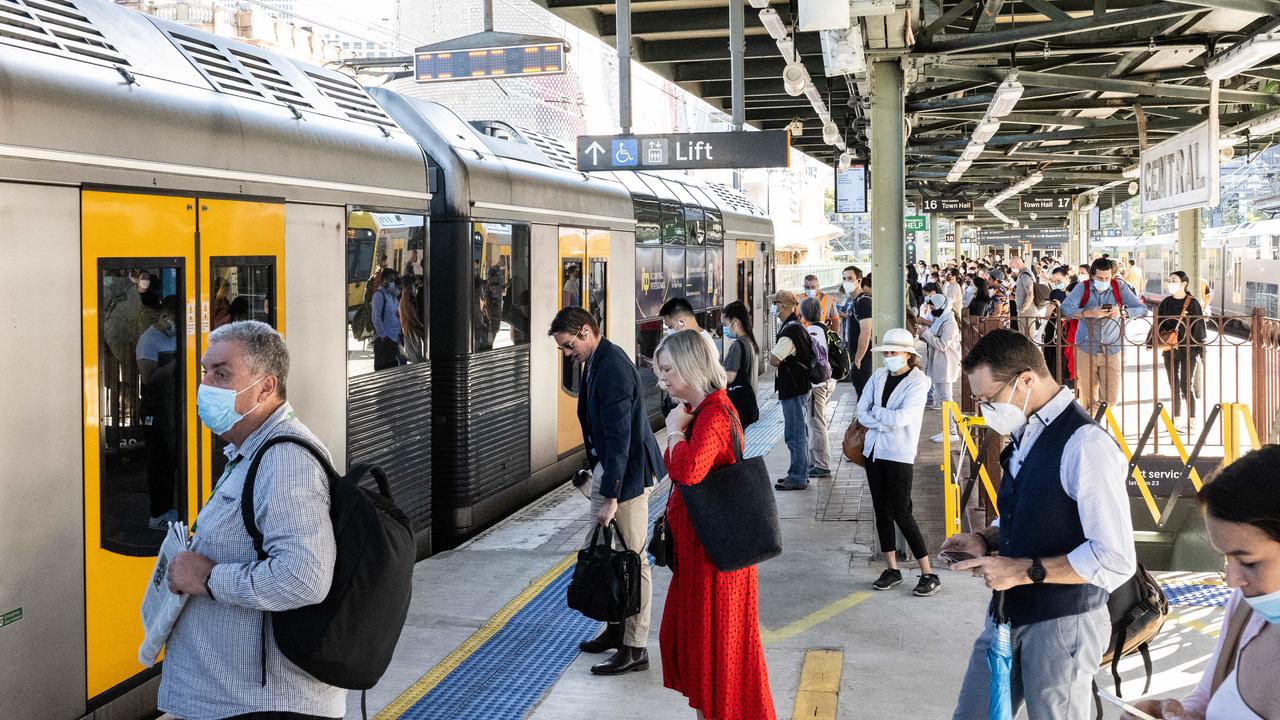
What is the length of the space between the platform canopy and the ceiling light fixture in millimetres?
119

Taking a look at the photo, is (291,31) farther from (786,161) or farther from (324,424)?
(324,424)

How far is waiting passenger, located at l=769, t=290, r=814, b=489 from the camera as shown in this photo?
419 inches

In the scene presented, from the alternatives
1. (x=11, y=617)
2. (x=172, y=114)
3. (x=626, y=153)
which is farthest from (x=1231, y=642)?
(x=626, y=153)

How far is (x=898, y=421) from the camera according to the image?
7.21 meters

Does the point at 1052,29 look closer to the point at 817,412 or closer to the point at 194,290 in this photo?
the point at 817,412

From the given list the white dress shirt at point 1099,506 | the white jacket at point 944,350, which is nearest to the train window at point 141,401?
the white dress shirt at point 1099,506

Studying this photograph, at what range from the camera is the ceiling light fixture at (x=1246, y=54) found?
879cm

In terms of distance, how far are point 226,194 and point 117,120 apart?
756 mm

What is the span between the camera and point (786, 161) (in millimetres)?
11406

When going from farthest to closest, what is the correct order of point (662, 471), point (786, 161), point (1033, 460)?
point (786, 161)
point (662, 471)
point (1033, 460)

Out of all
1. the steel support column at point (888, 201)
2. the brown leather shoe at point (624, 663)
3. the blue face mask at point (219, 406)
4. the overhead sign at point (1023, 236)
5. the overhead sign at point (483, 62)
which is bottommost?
the brown leather shoe at point (624, 663)

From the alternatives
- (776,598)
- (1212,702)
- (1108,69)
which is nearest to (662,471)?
(776,598)

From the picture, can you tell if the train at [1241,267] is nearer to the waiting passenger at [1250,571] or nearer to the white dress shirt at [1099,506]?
the white dress shirt at [1099,506]

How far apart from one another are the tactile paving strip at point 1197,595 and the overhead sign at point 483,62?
8223 mm
